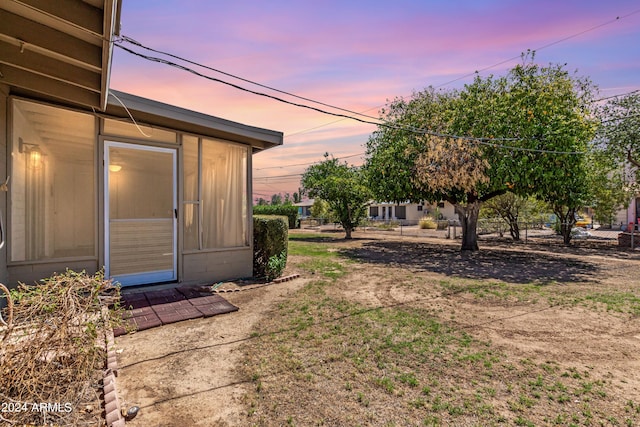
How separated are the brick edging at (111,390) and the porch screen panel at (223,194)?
10.1 feet

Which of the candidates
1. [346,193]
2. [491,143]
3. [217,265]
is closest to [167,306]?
[217,265]

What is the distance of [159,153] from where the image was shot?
567 centimetres

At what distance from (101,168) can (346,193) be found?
42.0 ft

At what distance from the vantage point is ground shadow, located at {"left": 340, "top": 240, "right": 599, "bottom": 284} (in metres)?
7.50

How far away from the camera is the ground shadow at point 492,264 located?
7504mm

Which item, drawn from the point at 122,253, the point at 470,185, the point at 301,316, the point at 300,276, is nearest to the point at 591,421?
the point at 301,316

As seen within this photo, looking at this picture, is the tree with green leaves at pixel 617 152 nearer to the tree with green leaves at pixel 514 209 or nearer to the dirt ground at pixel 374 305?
the tree with green leaves at pixel 514 209

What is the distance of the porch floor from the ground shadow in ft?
17.3

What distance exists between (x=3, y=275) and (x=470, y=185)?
11151mm

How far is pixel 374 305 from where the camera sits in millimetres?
5086

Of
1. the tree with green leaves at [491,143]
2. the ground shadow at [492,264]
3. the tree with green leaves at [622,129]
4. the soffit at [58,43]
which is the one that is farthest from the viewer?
the tree with green leaves at [622,129]

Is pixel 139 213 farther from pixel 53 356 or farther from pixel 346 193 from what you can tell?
pixel 346 193

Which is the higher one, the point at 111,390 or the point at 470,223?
Result: the point at 470,223

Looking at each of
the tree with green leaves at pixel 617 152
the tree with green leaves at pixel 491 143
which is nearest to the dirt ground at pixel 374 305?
the tree with green leaves at pixel 491 143
